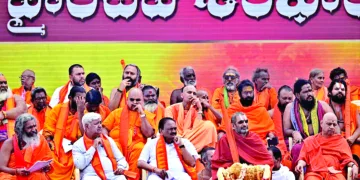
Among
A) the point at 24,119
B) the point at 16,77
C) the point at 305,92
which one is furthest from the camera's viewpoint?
the point at 16,77

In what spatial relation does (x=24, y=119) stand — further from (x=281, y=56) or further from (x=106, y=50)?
(x=281, y=56)

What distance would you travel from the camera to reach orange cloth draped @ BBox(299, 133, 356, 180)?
13.4 metres

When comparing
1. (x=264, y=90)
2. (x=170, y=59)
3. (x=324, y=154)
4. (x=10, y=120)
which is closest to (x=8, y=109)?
(x=10, y=120)

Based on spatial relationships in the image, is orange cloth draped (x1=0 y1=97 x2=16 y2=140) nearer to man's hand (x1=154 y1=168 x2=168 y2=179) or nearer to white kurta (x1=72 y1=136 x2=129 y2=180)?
white kurta (x1=72 y1=136 x2=129 y2=180)

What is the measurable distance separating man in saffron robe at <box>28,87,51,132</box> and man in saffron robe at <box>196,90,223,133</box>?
63.9 inches

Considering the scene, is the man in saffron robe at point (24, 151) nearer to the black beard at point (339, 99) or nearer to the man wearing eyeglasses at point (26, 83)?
the man wearing eyeglasses at point (26, 83)

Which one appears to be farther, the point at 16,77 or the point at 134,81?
the point at 16,77

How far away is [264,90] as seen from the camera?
1478 cm

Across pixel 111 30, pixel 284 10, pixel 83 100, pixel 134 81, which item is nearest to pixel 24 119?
pixel 83 100

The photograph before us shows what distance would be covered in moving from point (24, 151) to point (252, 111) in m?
2.62

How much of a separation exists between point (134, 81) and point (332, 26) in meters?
2.53

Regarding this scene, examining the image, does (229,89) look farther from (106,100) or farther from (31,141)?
(31,141)

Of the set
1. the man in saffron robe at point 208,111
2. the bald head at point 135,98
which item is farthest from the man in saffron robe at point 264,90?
the bald head at point 135,98

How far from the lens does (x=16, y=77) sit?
15398 mm
